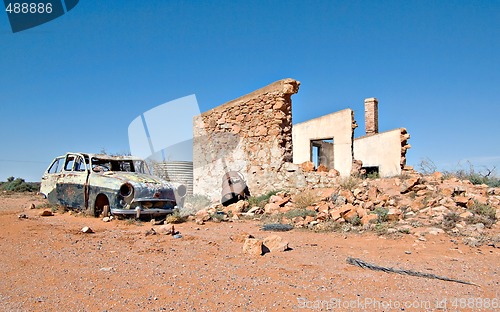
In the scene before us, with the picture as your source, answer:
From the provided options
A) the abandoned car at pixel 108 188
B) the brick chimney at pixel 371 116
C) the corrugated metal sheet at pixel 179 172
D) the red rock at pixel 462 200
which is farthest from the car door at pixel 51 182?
the brick chimney at pixel 371 116

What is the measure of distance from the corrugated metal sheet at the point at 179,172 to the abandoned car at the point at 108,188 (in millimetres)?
3914

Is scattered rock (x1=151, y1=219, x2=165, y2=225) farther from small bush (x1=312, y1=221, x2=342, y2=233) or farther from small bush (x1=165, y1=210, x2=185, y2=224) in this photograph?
small bush (x1=312, y1=221, x2=342, y2=233)

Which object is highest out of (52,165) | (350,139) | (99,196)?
(350,139)

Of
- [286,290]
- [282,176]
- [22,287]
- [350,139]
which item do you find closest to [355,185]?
[282,176]

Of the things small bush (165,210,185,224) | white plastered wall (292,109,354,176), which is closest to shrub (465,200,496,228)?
small bush (165,210,185,224)

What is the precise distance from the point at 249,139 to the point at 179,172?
144 inches

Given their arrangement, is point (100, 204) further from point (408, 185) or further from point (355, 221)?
point (408, 185)

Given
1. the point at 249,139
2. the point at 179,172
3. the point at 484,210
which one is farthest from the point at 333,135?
the point at 484,210

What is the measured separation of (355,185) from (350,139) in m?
5.47

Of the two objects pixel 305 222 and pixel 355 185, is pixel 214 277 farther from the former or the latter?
pixel 355 185

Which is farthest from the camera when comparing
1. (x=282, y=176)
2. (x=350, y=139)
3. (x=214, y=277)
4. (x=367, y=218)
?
(x=350, y=139)

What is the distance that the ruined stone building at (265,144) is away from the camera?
1040 cm

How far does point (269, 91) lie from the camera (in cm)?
1071

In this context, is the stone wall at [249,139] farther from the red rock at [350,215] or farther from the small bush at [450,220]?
the small bush at [450,220]
